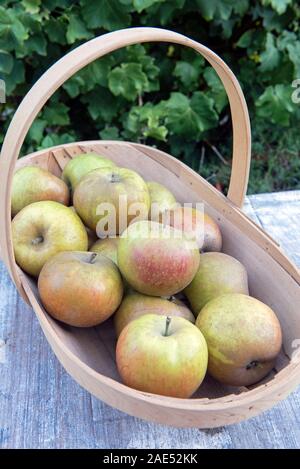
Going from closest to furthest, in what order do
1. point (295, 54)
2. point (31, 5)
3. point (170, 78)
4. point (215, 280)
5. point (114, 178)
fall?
point (215, 280) → point (114, 178) → point (31, 5) → point (295, 54) → point (170, 78)

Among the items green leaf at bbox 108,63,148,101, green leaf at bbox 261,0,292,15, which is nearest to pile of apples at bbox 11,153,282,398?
green leaf at bbox 108,63,148,101

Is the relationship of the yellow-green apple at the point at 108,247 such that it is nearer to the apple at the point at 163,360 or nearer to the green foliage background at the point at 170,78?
the apple at the point at 163,360

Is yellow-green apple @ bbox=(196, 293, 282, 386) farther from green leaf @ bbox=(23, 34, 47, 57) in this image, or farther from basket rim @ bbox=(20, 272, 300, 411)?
green leaf @ bbox=(23, 34, 47, 57)

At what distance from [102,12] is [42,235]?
3.18 feet

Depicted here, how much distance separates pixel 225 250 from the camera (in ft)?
3.08

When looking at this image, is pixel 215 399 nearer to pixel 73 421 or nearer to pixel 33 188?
pixel 73 421

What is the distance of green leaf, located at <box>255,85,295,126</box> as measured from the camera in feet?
6.13

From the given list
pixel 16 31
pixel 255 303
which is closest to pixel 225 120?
pixel 16 31

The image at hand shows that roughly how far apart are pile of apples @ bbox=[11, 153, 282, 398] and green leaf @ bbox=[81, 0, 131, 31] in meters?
0.78

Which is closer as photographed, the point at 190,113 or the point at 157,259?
the point at 157,259

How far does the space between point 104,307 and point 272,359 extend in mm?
247

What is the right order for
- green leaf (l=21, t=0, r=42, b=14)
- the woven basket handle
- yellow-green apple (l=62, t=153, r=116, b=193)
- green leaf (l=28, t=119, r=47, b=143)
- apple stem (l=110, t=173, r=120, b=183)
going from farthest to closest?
1. green leaf (l=28, t=119, r=47, b=143)
2. green leaf (l=21, t=0, r=42, b=14)
3. yellow-green apple (l=62, t=153, r=116, b=193)
4. apple stem (l=110, t=173, r=120, b=183)
5. the woven basket handle

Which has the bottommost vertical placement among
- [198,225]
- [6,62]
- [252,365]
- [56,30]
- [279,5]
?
[252,365]

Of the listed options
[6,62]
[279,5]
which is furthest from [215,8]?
[6,62]
